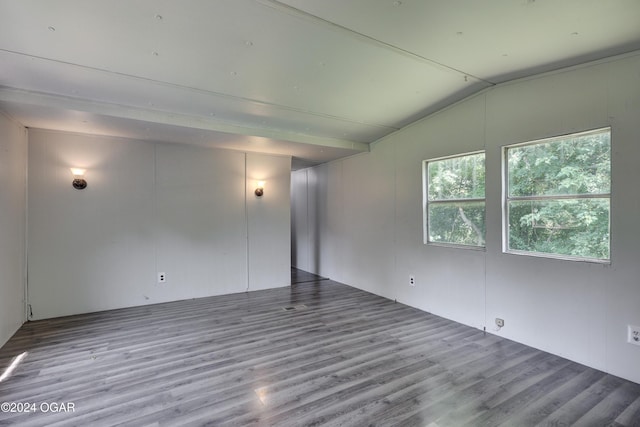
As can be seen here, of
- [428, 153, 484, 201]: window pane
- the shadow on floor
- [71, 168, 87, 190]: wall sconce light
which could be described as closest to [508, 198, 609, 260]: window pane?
[428, 153, 484, 201]: window pane

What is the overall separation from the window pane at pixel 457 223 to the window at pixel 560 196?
366mm

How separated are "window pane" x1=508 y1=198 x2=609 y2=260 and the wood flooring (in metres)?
1.10

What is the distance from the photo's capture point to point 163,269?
4.89m

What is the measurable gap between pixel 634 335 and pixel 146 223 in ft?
19.5

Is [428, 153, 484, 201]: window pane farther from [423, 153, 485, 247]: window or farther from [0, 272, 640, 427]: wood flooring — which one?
[0, 272, 640, 427]: wood flooring

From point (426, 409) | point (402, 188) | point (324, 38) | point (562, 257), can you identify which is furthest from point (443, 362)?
point (324, 38)

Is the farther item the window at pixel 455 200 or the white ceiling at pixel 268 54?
the window at pixel 455 200

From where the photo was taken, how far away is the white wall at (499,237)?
2650 millimetres

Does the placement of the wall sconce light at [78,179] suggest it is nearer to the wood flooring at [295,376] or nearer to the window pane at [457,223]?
the wood flooring at [295,376]

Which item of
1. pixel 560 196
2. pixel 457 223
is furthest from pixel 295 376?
pixel 560 196

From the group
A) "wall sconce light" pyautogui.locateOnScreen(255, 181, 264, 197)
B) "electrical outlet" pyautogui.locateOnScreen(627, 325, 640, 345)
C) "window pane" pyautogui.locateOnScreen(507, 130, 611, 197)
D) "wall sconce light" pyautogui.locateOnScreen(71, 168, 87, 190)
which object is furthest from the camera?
"wall sconce light" pyautogui.locateOnScreen(255, 181, 264, 197)

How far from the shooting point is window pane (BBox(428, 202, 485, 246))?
3875 mm

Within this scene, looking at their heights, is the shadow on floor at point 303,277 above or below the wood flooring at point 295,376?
below

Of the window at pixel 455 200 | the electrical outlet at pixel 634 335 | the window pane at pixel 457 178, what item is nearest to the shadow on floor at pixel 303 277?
the window at pixel 455 200
